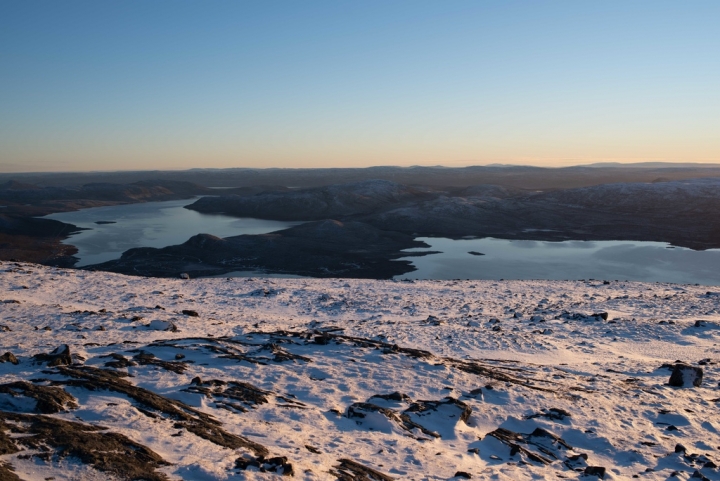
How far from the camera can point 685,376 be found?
12539 mm

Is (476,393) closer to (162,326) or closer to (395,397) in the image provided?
(395,397)

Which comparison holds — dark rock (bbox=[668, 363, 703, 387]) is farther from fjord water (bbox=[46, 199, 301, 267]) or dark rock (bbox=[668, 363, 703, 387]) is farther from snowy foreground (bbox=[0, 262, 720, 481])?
fjord water (bbox=[46, 199, 301, 267])

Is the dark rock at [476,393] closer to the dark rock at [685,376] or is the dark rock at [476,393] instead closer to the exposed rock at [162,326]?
the dark rock at [685,376]

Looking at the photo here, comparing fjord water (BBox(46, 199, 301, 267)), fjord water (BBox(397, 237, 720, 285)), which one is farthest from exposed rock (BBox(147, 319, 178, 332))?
fjord water (BBox(46, 199, 301, 267))

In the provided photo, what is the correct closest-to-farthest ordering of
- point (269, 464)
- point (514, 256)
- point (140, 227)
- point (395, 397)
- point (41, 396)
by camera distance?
1. point (269, 464)
2. point (41, 396)
3. point (395, 397)
4. point (514, 256)
5. point (140, 227)

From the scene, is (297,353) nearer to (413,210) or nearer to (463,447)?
(463,447)

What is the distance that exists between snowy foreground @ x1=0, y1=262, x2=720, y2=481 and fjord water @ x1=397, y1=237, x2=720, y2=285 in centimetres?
2357

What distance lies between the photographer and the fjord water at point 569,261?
42031mm

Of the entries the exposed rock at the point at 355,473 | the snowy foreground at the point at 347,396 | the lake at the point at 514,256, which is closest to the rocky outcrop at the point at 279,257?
the lake at the point at 514,256

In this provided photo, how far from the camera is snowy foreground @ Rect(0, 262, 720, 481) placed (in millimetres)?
6883

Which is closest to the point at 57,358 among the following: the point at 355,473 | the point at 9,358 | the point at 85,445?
the point at 9,358

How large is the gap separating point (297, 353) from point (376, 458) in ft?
17.5

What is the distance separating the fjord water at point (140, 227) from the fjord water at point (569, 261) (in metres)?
29.8

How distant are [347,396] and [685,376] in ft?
28.9
